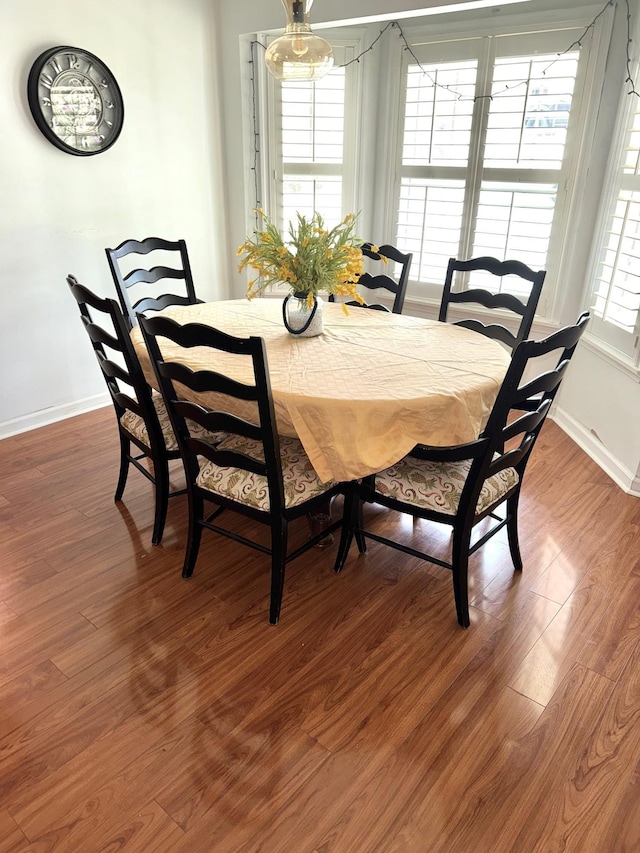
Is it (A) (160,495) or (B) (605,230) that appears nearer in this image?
(A) (160,495)

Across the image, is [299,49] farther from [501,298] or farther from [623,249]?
[623,249]

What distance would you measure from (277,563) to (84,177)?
2671mm

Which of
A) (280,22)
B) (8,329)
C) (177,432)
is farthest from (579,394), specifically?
(8,329)

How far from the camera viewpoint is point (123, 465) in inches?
107

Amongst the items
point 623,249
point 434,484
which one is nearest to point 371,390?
point 434,484

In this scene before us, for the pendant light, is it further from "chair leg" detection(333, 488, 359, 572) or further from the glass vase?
"chair leg" detection(333, 488, 359, 572)

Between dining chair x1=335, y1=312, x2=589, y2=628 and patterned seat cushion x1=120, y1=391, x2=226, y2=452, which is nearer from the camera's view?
dining chair x1=335, y1=312, x2=589, y2=628

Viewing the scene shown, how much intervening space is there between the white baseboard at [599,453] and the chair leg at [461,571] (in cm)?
139

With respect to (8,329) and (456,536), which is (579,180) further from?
(8,329)

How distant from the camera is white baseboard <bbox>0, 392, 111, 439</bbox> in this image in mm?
3428

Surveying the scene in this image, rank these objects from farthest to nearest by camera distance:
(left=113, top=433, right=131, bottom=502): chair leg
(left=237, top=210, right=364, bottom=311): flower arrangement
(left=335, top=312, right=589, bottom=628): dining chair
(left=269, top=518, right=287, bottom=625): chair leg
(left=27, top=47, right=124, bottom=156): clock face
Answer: (left=27, top=47, right=124, bottom=156): clock face < (left=113, top=433, right=131, bottom=502): chair leg < (left=237, top=210, right=364, bottom=311): flower arrangement < (left=269, top=518, right=287, bottom=625): chair leg < (left=335, top=312, right=589, bottom=628): dining chair

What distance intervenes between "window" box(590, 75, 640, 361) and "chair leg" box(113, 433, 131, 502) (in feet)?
8.53

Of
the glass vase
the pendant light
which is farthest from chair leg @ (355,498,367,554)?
the pendant light

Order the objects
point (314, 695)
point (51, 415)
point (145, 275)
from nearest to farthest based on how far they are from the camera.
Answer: point (314, 695) → point (145, 275) → point (51, 415)
